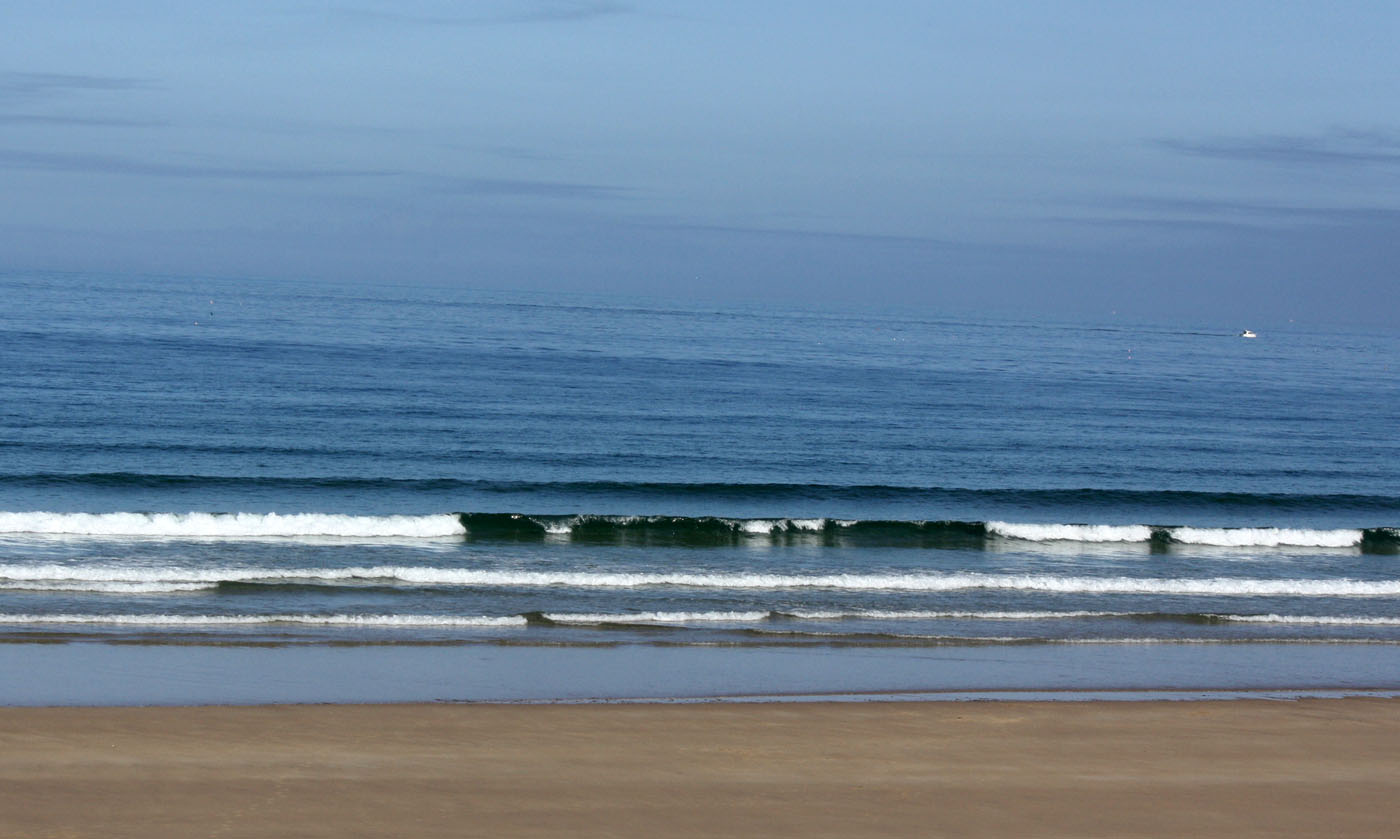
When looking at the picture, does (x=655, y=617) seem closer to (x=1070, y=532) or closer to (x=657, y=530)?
(x=657, y=530)

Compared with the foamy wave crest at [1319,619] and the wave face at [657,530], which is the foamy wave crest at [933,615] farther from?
the wave face at [657,530]

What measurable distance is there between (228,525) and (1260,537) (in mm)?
19105

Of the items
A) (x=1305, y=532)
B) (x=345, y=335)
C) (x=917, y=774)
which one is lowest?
(x=917, y=774)

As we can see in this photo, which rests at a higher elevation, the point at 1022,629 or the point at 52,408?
the point at 52,408

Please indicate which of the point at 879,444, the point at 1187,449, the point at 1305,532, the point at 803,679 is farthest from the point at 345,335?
the point at 803,679

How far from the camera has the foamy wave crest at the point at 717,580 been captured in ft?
57.0

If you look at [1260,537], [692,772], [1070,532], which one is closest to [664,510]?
[1070,532]

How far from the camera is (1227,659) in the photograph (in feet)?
51.1

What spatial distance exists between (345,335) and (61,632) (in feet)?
172

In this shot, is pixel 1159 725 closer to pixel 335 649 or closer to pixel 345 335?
pixel 335 649

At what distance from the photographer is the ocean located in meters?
16.1

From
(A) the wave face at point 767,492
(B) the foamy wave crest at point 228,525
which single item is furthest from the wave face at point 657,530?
(A) the wave face at point 767,492

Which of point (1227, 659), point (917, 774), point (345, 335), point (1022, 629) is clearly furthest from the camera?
point (345, 335)

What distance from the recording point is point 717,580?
19.0m
